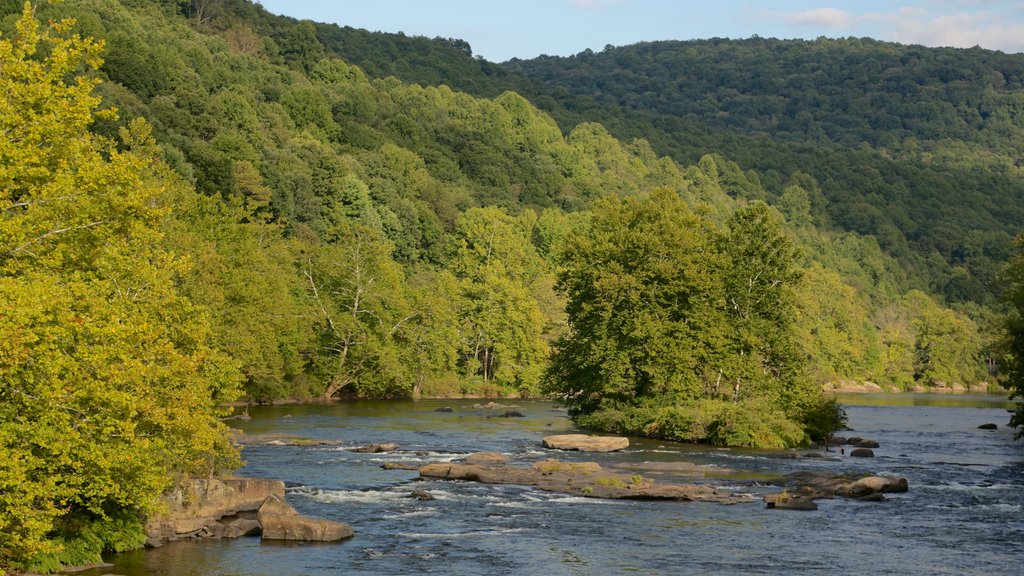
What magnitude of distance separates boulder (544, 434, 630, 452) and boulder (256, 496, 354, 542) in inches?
1118

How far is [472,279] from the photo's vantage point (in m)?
129

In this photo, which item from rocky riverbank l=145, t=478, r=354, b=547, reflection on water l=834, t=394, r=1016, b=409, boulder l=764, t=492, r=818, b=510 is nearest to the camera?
rocky riverbank l=145, t=478, r=354, b=547

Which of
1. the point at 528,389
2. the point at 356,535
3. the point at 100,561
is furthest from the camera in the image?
the point at 528,389

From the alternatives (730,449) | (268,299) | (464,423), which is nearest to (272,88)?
(268,299)

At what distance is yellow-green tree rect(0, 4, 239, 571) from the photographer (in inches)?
1012

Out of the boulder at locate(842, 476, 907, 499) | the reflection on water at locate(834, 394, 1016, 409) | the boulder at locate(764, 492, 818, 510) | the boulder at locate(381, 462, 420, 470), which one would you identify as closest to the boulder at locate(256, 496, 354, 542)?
the boulder at locate(381, 462, 420, 470)

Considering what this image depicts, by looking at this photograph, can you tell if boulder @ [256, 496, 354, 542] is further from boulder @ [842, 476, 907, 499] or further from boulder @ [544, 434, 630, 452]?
boulder @ [544, 434, 630, 452]

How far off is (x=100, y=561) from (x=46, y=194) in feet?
34.8

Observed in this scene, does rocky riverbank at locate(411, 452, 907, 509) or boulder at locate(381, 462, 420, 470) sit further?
boulder at locate(381, 462, 420, 470)

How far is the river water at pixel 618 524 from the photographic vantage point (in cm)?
3459

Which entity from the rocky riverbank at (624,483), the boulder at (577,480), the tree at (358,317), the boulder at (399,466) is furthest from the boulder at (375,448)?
the tree at (358,317)

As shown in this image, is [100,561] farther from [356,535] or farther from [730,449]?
[730,449]

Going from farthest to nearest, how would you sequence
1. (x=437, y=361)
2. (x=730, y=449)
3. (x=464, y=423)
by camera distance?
(x=437, y=361) < (x=464, y=423) < (x=730, y=449)

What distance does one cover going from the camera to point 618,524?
41594mm
